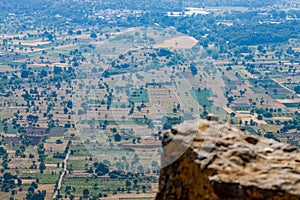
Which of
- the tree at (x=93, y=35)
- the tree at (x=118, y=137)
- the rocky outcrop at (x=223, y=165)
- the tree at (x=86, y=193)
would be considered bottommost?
the tree at (x=86, y=193)

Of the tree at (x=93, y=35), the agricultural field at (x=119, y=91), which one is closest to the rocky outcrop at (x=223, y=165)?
the agricultural field at (x=119, y=91)

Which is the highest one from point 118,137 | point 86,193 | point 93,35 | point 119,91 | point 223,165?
point 223,165

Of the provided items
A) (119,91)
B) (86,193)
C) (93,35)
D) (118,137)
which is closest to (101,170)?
(86,193)

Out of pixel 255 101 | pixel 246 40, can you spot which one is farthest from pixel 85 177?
pixel 246 40

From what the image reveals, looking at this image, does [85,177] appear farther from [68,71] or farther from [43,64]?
[43,64]

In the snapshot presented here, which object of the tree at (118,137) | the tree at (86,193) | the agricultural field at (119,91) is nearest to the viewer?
the agricultural field at (119,91)

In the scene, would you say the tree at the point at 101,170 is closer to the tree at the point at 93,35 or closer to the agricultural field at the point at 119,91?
the agricultural field at the point at 119,91

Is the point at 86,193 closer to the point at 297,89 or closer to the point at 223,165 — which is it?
the point at 223,165

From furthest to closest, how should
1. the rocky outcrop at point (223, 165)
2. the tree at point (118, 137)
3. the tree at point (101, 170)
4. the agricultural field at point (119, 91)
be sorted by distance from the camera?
the tree at point (101, 170) < the tree at point (118, 137) < the agricultural field at point (119, 91) < the rocky outcrop at point (223, 165)

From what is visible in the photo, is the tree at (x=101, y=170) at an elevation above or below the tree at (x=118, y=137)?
below

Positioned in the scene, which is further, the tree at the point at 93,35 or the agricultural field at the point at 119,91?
the tree at the point at 93,35
